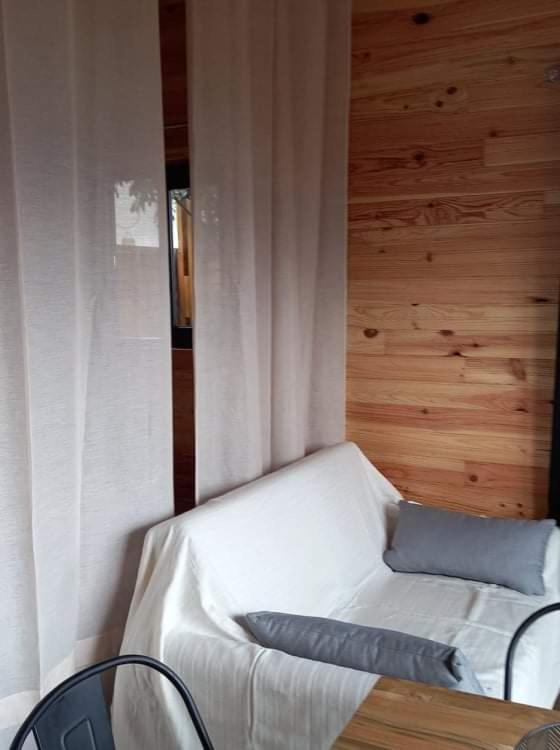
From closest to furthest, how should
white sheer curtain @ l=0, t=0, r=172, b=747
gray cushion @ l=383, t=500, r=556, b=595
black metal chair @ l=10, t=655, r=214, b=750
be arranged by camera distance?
black metal chair @ l=10, t=655, r=214, b=750 < white sheer curtain @ l=0, t=0, r=172, b=747 < gray cushion @ l=383, t=500, r=556, b=595

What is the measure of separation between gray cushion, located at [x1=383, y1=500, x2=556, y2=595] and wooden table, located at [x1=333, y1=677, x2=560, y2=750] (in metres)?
1.31

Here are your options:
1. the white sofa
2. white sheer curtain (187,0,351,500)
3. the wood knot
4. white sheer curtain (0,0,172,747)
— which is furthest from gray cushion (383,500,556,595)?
A: the wood knot

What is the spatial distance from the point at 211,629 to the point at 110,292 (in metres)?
0.91

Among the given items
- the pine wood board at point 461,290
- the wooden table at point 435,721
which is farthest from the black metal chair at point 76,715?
the pine wood board at point 461,290

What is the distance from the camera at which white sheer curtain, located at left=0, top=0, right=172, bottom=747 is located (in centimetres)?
157

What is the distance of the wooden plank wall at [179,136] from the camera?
119 inches

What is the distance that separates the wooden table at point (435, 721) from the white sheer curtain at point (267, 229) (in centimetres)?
124

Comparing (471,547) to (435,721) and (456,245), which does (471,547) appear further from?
(435,721)

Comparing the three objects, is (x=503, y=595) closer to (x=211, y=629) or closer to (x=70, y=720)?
(x=211, y=629)

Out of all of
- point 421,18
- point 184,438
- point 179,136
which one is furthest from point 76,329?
point 421,18

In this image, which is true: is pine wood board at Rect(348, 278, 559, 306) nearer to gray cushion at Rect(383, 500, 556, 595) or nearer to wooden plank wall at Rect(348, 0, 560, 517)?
wooden plank wall at Rect(348, 0, 560, 517)

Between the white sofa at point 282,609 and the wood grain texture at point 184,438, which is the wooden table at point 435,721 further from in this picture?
the wood grain texture at point 184,438

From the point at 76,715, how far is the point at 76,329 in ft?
2.86

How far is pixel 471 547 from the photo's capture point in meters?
2.46
